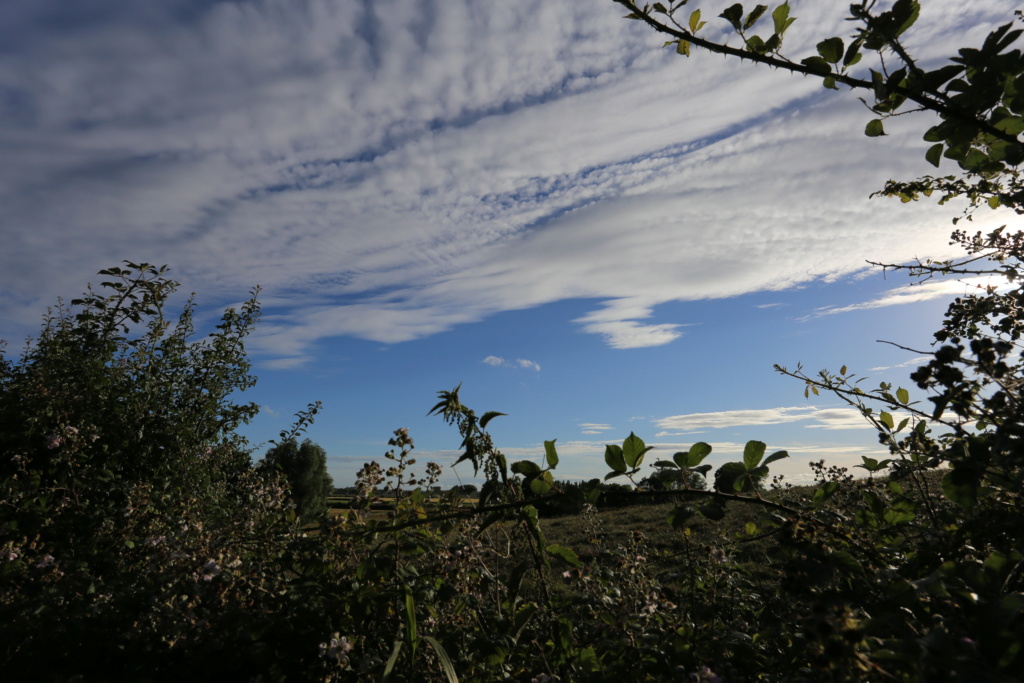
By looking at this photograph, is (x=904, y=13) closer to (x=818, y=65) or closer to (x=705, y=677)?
(x=818, y=65)

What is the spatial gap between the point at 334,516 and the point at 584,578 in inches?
43.8

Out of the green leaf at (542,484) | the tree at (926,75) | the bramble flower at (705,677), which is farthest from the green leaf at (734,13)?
the bramble flower at (705,677)

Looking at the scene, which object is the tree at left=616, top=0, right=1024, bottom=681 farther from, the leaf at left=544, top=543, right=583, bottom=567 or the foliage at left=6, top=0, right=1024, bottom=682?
the leaf at left=544, top=543, right=583, bottom=567

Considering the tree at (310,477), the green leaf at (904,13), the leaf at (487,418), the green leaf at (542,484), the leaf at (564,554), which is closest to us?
the green leaf at (904,13)

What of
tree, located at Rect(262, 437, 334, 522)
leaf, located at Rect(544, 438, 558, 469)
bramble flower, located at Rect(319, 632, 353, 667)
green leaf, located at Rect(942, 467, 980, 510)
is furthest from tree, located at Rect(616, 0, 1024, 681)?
tree, located at Rect(262, 437, 334, 522)

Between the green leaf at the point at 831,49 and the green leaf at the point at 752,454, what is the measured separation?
0.95 meters

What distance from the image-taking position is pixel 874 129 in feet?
4.71

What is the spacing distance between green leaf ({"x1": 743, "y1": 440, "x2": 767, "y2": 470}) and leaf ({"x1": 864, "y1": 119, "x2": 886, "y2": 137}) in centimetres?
88

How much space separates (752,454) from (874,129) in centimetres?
93

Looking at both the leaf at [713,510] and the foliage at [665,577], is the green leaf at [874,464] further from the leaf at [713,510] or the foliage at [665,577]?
the leaf at [713,510]

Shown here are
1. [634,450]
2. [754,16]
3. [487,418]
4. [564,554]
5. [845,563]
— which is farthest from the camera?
[487,418]

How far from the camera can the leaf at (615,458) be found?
1.33 meters

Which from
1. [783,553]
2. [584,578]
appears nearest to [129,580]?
[584,578]

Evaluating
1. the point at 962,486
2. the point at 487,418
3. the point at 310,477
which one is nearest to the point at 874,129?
the point at 962,486
